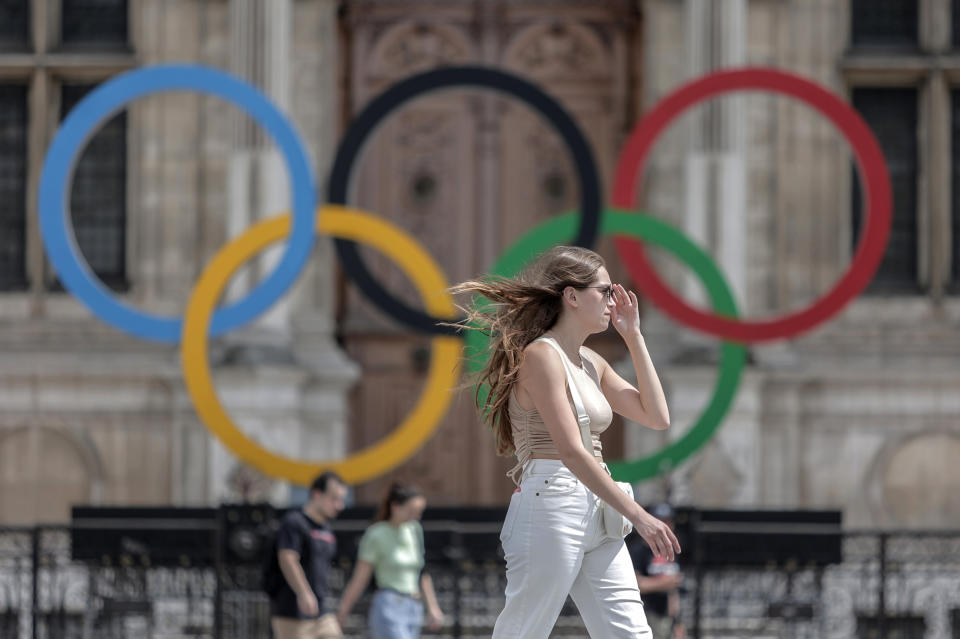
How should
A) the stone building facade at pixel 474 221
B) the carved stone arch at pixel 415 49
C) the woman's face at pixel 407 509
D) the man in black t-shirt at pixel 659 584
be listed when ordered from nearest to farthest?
the woman's face at pixel 407 509, the man in black t-shirt at pixel 659 584, the stone building facade at pixel 474 221, the carved stone arch at pixel 415 49

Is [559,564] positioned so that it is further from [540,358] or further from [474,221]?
[474,221]

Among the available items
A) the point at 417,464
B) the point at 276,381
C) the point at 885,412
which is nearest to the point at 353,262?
the point at 276,381

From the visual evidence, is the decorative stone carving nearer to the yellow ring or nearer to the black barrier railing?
the black barrier railing

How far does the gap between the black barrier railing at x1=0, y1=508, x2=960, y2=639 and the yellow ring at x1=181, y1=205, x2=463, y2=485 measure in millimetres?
979

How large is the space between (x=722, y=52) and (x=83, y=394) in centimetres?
786

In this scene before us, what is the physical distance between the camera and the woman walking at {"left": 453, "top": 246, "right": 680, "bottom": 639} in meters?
6.07

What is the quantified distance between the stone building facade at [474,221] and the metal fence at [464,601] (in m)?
3.55

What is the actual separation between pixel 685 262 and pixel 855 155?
1.89m

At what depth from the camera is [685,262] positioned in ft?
53.2

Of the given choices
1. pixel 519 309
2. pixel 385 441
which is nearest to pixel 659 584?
pixel 385 441

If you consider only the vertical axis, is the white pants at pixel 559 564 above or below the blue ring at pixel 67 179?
below

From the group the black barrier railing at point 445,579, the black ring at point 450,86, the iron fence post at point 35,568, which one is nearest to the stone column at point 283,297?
the black ring at point 450,86

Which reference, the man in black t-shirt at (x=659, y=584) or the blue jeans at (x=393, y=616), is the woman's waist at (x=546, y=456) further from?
the man in black t-shirt at (x=659, y=584)

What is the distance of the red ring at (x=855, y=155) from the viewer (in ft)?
52.3
